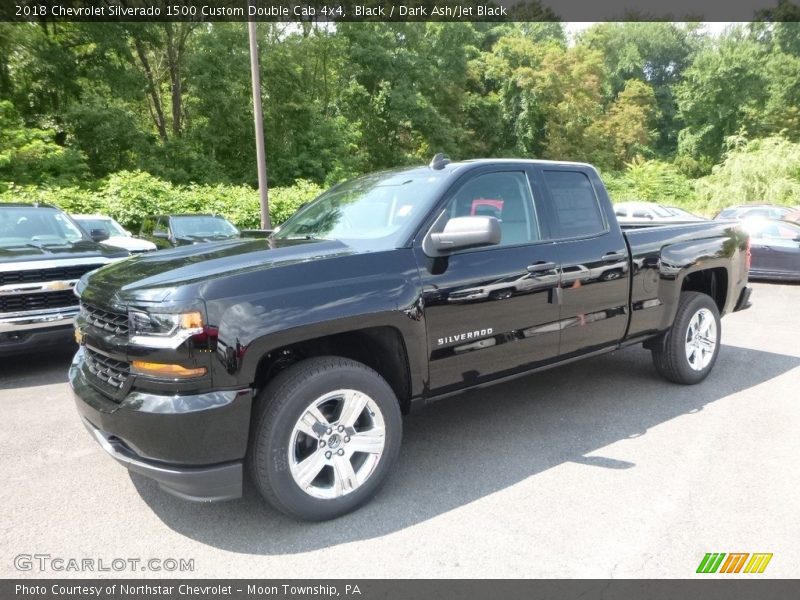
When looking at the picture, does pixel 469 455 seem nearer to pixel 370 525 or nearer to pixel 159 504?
pixel 370 525

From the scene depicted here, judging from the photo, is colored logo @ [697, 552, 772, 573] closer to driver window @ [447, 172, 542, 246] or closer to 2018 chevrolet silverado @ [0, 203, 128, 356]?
driver window @ [447, 172, 542, 246]

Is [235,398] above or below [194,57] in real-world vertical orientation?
below

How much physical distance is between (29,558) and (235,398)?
1.25 metres

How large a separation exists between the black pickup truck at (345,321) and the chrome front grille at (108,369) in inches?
0.5

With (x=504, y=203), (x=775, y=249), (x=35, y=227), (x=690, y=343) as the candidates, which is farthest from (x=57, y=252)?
(x=775, y=249)

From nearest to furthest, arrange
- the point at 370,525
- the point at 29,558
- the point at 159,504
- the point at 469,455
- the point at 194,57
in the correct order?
the point at 29,558 → the point at 370,525 → the point at 159,504 → the point at 469,455 → the point at 194,57

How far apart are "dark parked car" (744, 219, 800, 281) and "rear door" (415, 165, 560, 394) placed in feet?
32.7

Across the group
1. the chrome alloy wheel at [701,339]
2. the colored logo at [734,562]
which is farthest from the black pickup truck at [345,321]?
the colored logo at [734,562]

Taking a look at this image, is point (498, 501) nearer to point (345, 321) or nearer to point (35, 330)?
point (345, 321)

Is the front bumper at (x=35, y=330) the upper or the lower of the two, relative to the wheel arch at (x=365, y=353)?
lower

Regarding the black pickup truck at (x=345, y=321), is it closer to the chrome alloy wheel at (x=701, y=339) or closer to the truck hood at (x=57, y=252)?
the chrome alloy wheel at (x=701, y=339)

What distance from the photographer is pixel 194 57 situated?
26141mm

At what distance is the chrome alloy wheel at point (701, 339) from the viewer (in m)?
5.03
